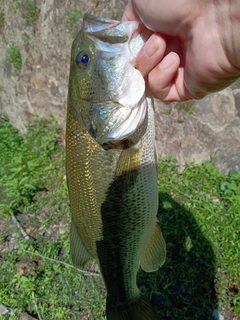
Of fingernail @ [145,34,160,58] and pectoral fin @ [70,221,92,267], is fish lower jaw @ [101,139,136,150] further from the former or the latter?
pectoral fin @ [70,221,92,267]

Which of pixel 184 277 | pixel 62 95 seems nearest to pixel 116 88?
pixel 184 277

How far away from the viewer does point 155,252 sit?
81.9 inches

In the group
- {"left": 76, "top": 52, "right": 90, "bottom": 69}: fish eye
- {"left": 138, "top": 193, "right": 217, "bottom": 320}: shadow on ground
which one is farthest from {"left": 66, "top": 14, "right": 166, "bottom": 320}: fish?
{"left": 138, "top": 193, "right": 217, "bottom": 320}: shadow on ground

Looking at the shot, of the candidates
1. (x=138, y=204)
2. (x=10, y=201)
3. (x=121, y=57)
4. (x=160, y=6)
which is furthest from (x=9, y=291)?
(x=160, y=6)

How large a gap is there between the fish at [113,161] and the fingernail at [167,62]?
6.1 inches

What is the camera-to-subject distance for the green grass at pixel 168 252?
10.5ft

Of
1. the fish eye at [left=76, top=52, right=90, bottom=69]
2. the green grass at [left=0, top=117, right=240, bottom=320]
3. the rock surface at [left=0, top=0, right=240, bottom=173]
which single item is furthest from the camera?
the rock surface at [left=0, top=0, right=240, bottom=173]

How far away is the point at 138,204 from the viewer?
1907 mm

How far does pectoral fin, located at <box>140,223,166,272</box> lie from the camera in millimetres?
2055

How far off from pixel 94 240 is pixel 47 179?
271 centimetres

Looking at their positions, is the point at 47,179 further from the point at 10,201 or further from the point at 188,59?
the point at 188,59

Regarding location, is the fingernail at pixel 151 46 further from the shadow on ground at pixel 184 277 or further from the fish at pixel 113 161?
the shadow on ground at pixel 184 277

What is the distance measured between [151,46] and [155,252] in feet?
3.67

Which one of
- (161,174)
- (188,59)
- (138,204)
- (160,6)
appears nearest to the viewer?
(160,6)
